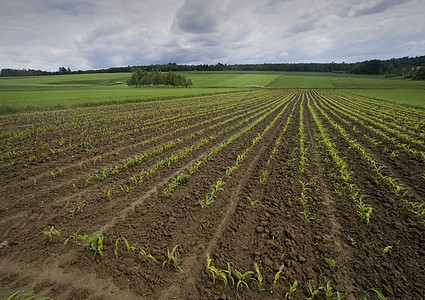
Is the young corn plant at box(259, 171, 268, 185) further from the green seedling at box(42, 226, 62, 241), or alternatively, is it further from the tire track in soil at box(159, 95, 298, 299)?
the green seedling at box(42, 226, 62, 241)

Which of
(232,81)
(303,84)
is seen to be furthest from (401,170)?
(232,81)

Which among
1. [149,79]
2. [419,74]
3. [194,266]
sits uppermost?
[149,79]

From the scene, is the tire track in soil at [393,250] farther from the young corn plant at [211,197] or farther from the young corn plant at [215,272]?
the young corn plant at [211,197]

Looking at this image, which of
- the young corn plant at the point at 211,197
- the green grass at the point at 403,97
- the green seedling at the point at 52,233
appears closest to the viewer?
the green seedling at the point at 52,233

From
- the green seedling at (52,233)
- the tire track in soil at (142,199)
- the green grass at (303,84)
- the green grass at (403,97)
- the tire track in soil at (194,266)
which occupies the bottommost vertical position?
the tire track in soil at (194,266)

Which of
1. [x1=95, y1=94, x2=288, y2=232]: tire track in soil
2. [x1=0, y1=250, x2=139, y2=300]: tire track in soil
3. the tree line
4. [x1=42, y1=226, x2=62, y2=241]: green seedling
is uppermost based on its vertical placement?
the tree line

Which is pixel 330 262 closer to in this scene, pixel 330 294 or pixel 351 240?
pixel 330 294

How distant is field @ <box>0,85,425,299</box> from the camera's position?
2781 mm

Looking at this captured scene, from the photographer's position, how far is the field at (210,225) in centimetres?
278

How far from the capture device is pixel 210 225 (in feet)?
12.9

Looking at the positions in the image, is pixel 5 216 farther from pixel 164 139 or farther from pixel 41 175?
pixel 164 139

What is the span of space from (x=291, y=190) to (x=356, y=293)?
107 inches

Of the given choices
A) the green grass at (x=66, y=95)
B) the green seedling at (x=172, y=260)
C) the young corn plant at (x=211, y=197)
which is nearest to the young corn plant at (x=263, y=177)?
the young corn plant at (x=211, y=197)

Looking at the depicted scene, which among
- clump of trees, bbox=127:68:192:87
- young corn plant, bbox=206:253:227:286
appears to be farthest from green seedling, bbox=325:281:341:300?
clump of trees, bbox=127:68:192:87
